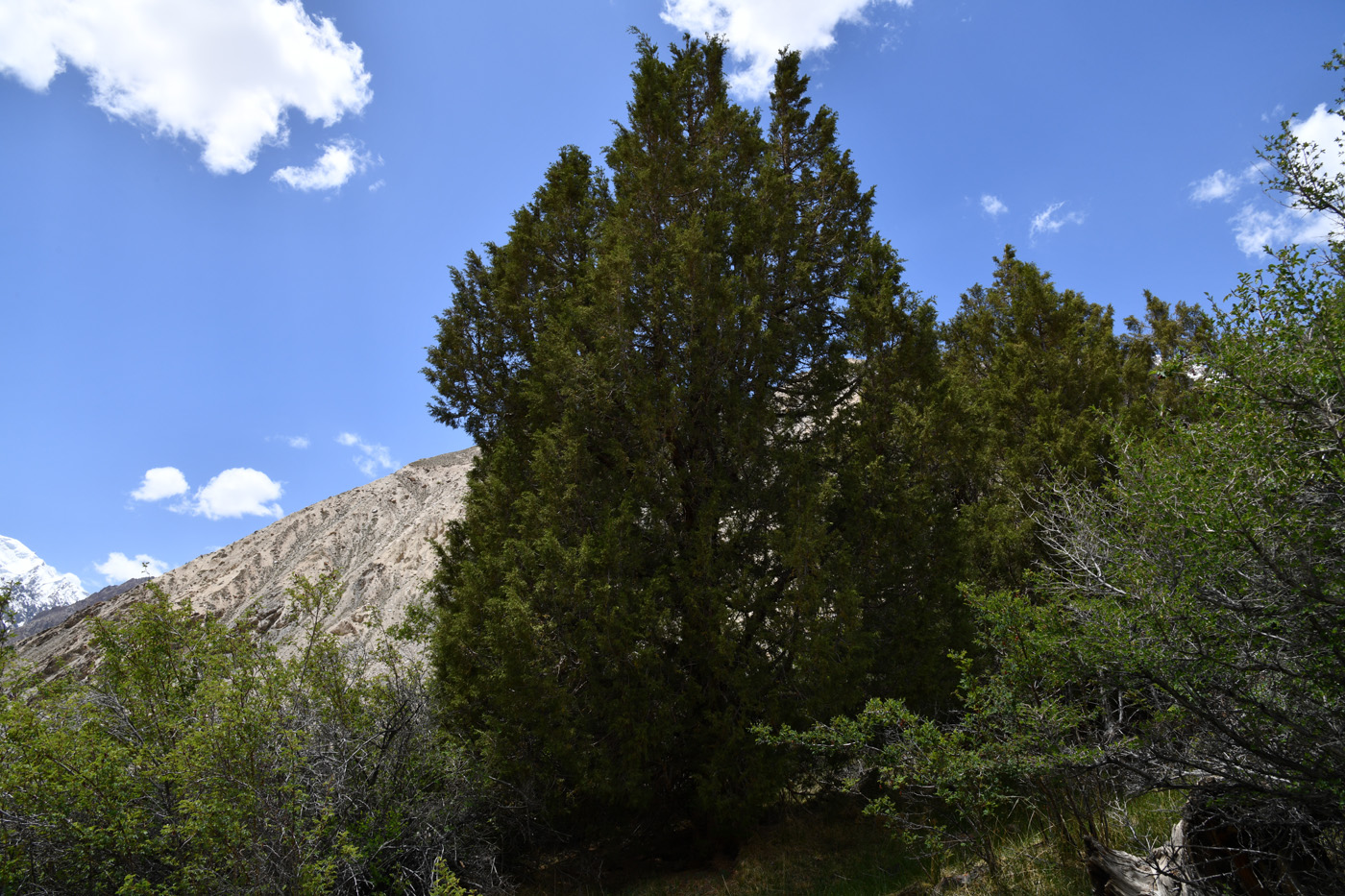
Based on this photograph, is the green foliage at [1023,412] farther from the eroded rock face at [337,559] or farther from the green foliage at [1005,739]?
the eroded rock face at [337,559]

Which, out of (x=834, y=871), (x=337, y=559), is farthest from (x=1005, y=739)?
(x=337, y=559)

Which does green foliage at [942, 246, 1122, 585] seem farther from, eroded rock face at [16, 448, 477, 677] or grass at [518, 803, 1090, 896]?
eroded rock face at [16, 448, 477, 677]

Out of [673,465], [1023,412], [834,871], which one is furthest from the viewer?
[1023,412]

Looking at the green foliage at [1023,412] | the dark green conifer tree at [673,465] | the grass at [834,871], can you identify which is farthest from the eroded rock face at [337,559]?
the green foliage at [1023,412]

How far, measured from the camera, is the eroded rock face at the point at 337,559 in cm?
3023

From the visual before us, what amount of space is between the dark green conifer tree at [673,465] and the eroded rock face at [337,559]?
2177 centimetres

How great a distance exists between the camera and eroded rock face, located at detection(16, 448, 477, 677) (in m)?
30.2

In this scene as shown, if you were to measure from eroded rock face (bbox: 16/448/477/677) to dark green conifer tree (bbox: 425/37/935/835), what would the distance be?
71.4 feet

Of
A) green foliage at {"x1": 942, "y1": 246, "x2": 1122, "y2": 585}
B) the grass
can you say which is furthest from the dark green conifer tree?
green foliage at {"x1": 942, "y1": 246, "x2": 1122, "y2": 585}

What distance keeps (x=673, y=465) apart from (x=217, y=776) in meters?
5.28

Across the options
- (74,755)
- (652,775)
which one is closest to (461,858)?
(652,775)

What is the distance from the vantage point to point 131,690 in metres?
5.79

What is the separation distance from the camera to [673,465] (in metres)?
7.97

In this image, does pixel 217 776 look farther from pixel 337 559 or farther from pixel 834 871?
pixel 337 559
